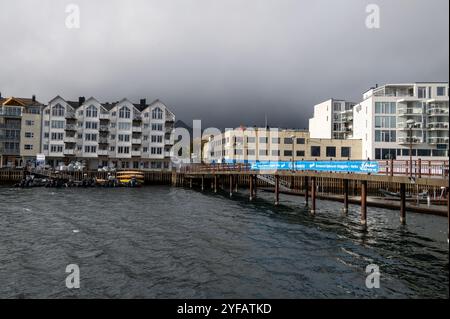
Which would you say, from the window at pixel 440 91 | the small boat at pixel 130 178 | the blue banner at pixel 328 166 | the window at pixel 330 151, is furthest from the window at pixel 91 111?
the window at pixel 440 91

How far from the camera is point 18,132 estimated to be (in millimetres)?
84250

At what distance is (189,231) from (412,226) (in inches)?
700

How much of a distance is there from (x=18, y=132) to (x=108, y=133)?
23.4 m

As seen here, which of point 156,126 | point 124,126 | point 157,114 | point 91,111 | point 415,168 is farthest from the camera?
point 157,114

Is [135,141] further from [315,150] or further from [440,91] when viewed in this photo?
[440,91]

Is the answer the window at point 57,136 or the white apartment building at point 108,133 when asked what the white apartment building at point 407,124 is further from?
the window at point 57,136

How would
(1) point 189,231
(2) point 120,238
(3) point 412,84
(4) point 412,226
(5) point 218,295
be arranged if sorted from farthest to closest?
(3) point 412,84 < (4) point 412,226 < (1) point 189,231 < (2) point 120,238 < (5) point 218,295

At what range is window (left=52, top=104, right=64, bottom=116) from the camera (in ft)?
272

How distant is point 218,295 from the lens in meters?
12.4

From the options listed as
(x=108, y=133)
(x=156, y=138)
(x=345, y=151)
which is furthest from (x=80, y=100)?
(x=345, y=151)

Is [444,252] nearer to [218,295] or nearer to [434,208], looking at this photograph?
[218,295]

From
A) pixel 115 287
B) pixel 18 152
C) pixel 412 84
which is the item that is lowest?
pixel 115 287
